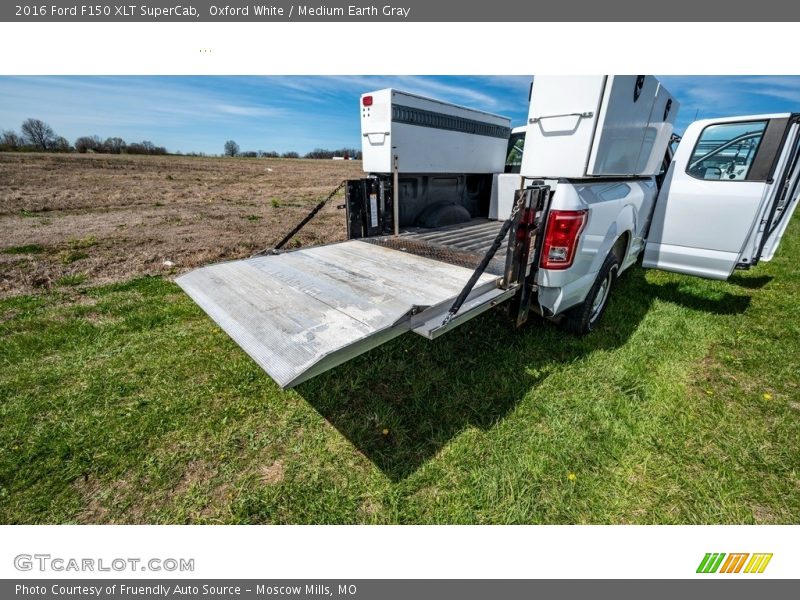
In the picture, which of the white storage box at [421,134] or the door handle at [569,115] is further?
the white storage box at [421,134]

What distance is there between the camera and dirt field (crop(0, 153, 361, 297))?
19.9 ft

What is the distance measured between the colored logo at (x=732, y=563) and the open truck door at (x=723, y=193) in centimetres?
318

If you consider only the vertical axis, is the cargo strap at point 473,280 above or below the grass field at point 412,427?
above

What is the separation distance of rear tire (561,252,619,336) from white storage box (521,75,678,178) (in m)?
0.97

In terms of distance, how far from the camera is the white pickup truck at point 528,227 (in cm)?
242

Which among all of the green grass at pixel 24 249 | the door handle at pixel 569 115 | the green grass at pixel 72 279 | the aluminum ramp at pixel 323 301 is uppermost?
the door handle at pixel 569 115

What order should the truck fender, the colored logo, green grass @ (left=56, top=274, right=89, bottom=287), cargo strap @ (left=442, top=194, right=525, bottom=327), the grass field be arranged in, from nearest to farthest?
the colored logo, the grass field, cargo strap @ (left=442, top=194, right=525, bottom=327), the truck fender, green grass @ (left=56, top=274, right=89, bottom=287)

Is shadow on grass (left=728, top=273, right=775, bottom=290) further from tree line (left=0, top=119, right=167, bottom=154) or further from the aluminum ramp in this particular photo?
tree line (left=0, top=119, right=167, bottom=154)

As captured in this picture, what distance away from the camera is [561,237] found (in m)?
2.89

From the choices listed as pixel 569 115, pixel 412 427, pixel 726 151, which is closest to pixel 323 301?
pixel 412 427

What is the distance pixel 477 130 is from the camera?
5711mm

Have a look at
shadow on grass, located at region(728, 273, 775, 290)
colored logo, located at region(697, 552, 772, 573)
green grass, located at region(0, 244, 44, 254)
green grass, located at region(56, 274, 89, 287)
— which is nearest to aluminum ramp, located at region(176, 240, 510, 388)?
colored logo, located at region(697, 552, 772, 573)

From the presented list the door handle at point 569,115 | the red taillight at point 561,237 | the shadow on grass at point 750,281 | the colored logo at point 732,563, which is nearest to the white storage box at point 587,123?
the door handle at point 569,115

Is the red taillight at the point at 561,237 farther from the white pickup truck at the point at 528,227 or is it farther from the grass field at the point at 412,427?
the grass field at the point at 412,427
